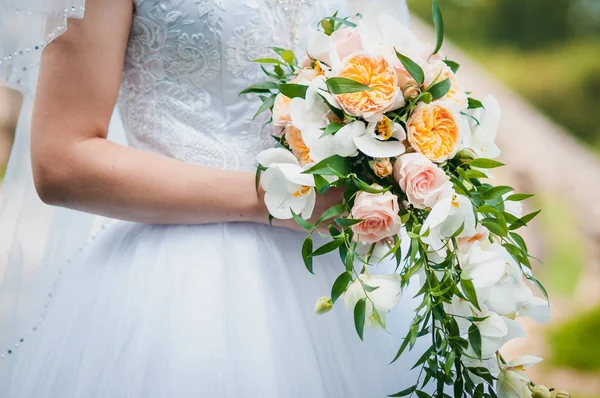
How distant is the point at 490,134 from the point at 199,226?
0.44 meters

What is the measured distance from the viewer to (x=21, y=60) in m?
0.83

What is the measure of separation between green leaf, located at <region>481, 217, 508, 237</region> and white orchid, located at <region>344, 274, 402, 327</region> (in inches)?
4.9

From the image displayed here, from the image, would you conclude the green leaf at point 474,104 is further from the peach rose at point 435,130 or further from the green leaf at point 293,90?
the green leaf at point 293,90

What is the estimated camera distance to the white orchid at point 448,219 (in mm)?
697

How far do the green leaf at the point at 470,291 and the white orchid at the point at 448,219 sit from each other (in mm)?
46

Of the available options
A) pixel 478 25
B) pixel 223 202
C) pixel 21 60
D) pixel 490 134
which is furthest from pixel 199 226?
pixel 478 25

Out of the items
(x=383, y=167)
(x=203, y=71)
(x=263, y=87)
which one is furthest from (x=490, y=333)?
(x=203, y=71)

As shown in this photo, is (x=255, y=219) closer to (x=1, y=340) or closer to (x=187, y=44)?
(x=187, y=44)

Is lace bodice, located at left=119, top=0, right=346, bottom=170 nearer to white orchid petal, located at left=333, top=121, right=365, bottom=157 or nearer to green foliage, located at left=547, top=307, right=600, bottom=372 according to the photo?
white orchid petal, located at left=333, top=121, right=365, bottom=157

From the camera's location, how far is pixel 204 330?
2.80 feet

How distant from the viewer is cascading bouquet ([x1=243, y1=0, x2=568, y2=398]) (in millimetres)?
722

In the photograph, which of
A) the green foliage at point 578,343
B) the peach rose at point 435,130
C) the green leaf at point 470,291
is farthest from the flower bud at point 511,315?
the green foliage at point 578,343

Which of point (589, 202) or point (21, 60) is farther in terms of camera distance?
point (589, 202)

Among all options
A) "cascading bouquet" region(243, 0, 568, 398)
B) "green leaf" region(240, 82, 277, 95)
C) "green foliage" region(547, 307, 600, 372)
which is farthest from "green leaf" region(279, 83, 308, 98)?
"green foliage" region(547, 307, 600, 372)
